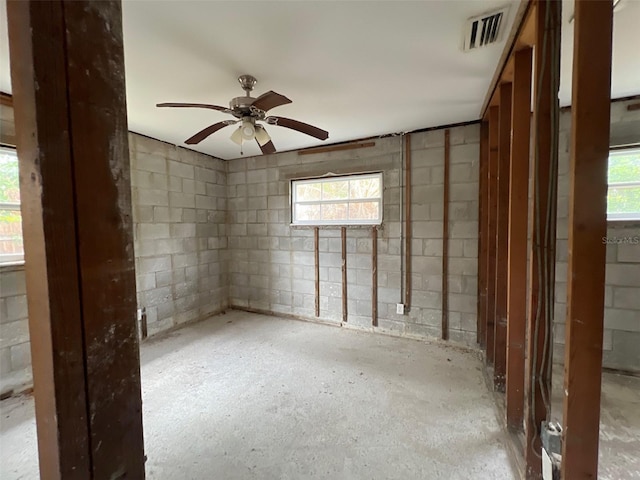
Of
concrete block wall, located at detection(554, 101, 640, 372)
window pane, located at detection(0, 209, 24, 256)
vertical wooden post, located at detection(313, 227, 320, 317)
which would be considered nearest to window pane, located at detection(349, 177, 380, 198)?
vertical wooden post, located at detection(313, 227, 320, 317)

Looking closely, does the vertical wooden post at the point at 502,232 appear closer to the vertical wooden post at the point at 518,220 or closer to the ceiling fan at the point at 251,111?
the vertical wooden post at the point at 518,220

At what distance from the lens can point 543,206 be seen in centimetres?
122

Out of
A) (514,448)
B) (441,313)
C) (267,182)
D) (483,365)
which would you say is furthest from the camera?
(267,182)

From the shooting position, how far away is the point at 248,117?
79.4 inches

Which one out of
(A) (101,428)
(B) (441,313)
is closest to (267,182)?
(B) (441,313)

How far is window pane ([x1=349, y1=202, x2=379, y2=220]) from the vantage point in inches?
137

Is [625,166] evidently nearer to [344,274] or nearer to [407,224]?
[407,224]

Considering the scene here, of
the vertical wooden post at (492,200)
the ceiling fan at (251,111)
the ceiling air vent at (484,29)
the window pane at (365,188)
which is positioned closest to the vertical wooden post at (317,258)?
the window pane at (365,188)

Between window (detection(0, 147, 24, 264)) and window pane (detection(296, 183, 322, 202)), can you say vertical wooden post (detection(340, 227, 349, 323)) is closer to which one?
window pane (detection(296, 183, 322, 202))

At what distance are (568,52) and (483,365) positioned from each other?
8.10ft

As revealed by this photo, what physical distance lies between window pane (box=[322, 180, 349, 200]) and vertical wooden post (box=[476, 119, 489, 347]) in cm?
149

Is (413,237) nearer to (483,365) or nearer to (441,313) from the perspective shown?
(441,313)

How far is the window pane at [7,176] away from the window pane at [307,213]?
269 cm

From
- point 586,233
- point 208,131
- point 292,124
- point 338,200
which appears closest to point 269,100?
point 292,124
